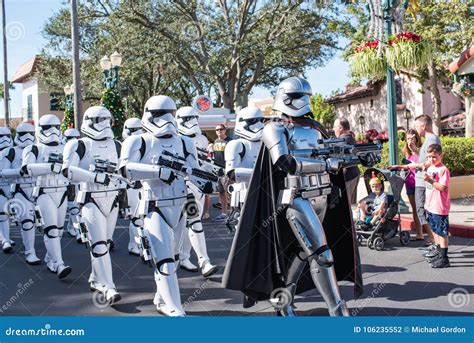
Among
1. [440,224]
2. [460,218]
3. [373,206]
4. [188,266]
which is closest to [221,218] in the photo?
[373,206]

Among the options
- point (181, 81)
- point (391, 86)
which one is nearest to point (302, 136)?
point (391, 86)

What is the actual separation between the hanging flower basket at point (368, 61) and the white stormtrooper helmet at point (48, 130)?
438cm

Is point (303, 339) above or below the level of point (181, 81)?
below

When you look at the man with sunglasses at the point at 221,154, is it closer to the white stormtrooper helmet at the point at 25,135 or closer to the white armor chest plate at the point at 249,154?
the white armor chest plate at the point at 249,154

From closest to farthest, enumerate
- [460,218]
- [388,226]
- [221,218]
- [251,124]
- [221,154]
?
1. [251,124]
2. [388,226]
3. [460,218]
4. [221,154]
5. [221,218]

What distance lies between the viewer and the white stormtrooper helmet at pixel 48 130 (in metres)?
6.84

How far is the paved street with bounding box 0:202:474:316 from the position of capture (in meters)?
4.80

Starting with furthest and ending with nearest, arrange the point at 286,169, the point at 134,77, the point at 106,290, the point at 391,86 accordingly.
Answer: the point at 134,77
the point at 391,86
the point at 106,290
the point at 286,169

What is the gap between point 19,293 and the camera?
18.1 ft

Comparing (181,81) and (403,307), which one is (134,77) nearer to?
(181,81)

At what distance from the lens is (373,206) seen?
7.64 m

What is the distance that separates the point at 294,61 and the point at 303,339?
61.1ft

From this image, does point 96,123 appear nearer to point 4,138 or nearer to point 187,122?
point 187,122

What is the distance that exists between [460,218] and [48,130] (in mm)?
6481
